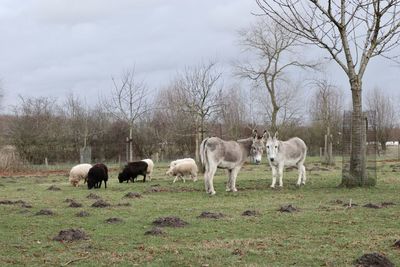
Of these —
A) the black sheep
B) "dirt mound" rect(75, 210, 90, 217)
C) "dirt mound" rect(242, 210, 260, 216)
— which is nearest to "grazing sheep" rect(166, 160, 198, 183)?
the black sheep

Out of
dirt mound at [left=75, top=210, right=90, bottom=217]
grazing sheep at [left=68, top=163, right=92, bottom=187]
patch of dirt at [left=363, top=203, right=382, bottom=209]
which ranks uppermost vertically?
grazing sheep at [left=68, top=163, right=92, bottom=187]

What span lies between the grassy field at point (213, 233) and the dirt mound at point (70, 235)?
16 cm

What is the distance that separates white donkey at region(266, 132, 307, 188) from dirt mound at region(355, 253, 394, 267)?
38.1 feet

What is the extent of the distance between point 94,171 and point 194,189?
15.1 ft

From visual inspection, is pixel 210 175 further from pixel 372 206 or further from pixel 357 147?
pixel 372 206

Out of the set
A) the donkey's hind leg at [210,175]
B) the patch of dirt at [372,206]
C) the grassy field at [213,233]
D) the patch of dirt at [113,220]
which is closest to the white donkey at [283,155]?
the donkey's hind leg at [210,175]

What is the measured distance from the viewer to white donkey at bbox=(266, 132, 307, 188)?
1903 centimetres

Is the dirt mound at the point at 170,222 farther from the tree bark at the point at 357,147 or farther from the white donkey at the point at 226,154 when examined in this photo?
the tree bark at the point at 357,147

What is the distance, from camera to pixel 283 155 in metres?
19.5

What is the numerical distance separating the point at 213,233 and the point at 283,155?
10.3m

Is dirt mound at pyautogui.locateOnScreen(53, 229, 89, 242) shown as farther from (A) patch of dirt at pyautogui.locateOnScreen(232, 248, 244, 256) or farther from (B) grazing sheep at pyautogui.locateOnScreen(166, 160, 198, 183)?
(B) grazing sheep at pyautogui.locateOnScreen(166, 160, 198, 183)

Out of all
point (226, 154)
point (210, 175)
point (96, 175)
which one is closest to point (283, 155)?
point (226, 154)

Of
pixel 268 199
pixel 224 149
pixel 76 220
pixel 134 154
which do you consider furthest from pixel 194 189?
pixel 134 154

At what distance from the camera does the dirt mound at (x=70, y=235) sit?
29.8 feet
